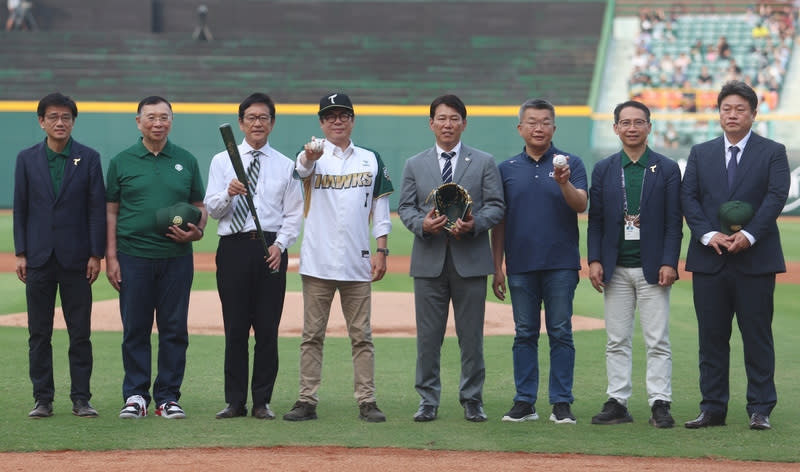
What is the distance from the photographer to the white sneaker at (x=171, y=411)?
233 inches

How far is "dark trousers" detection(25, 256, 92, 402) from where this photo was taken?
5.97 m

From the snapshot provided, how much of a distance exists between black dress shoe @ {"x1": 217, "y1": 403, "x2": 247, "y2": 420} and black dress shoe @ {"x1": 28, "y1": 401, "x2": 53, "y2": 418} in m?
1.03

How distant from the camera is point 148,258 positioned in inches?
235

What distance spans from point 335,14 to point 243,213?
33.2 m

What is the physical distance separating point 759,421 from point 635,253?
1203mm

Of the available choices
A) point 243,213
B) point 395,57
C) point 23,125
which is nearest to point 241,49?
point 395,57

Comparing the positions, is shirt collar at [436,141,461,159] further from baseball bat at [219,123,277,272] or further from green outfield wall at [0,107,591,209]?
green outfield wall at [0,107,591,209]

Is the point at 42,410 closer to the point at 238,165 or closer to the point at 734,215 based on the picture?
the point at 238,165

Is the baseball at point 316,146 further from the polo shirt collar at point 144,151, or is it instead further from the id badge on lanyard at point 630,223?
the id badge on lanyard at point 630,223

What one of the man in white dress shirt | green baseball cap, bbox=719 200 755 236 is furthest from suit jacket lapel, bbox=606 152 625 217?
the man in white dress shirt

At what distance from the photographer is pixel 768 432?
18.4 feet

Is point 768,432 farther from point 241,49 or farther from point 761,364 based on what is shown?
point 241,49

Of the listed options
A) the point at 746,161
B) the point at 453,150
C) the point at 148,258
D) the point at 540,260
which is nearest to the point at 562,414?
the point at 540,260

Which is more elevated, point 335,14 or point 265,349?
point 335,14
